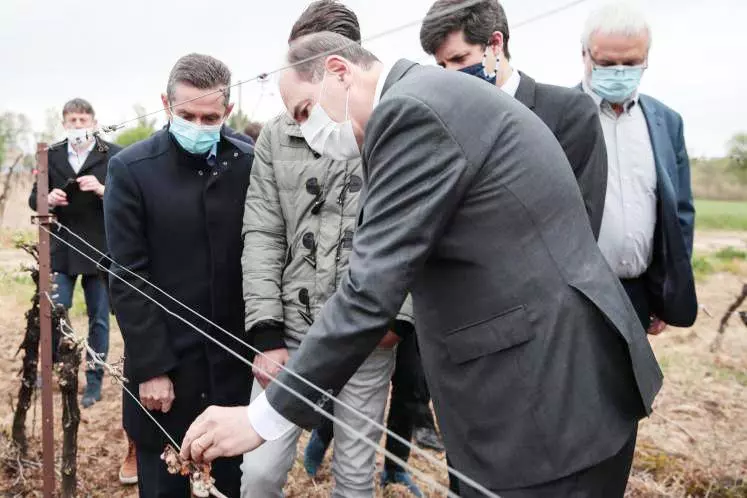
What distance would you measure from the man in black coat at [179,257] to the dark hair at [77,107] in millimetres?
2403

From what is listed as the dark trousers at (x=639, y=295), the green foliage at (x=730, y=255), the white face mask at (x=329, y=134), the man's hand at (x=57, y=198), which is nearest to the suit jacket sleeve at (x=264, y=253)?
the white face mask at (x=329, y=134)

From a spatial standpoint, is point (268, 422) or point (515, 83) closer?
point (268, 422)

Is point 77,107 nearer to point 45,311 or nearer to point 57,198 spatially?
point 57,198

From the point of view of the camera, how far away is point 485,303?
5.04 ft

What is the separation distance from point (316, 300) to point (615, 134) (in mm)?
1350

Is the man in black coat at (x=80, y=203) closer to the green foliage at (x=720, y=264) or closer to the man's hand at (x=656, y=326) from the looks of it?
the man's hand at (x=656, y=326)

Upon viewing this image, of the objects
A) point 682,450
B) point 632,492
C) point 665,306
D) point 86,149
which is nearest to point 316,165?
point 665,306

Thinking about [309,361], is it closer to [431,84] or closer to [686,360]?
[431,84]

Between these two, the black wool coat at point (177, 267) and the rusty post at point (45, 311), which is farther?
the rusty post at point (45, 311)

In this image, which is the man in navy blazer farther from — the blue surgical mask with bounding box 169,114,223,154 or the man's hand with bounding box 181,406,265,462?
the man's hand with bounding box 181,406,265,462

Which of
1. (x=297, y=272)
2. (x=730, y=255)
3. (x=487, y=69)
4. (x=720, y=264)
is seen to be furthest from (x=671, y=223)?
(x=730, y=255)

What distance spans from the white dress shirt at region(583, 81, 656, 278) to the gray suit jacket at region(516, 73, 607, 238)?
0.23 meters

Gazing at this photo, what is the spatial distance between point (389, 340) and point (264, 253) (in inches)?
22.3

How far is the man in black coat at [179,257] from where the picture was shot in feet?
8.25
